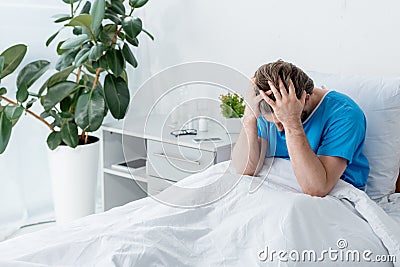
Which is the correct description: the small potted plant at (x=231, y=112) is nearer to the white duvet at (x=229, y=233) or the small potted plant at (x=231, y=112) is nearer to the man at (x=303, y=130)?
the man at (x=303, y=130)

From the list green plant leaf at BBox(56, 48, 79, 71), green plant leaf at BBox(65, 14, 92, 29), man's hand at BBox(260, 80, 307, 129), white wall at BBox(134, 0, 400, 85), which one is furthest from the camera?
green plant leaf at BBox(56, 48, 79, 71)

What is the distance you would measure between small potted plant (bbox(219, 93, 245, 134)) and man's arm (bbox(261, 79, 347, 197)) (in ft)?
0.59

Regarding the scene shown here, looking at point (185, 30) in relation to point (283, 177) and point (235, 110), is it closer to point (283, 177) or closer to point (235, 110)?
point (235, 110)

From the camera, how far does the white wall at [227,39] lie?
261 cm

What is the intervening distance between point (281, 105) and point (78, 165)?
1396 millimetres

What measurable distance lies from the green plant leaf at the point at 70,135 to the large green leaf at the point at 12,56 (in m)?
0.37

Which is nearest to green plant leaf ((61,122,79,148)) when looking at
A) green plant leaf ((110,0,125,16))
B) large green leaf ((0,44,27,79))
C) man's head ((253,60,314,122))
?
large green leaf ((0,44,27,79))

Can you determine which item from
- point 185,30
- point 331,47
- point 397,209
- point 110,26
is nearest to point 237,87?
point 397,209

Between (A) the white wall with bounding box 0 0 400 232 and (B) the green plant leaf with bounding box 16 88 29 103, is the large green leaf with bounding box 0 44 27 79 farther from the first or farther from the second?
(A) the white wall with bounding box 0 0 400 232

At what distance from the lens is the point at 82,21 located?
2746 millimetres

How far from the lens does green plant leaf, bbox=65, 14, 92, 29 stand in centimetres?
273

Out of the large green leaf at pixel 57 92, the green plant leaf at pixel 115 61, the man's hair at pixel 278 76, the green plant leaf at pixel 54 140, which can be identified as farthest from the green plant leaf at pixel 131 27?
the man's hair at pixel 278 76

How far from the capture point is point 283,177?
2.10 metres

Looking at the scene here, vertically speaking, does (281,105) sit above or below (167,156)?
above
